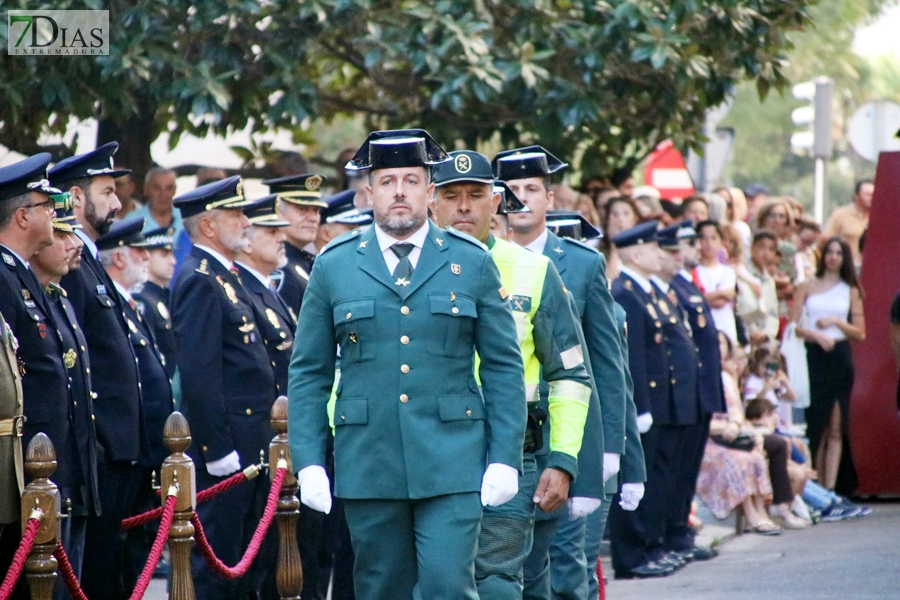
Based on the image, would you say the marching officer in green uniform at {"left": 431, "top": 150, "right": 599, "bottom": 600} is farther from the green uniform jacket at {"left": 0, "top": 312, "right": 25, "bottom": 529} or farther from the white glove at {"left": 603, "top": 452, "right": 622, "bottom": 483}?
the green uniform jacket at {"left": 0, "top": 312, "right": 25, "bottom": 529}

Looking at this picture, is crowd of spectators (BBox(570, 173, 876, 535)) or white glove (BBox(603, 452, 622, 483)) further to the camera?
crowd of spectators (BBox(570, 173, 876, 535))

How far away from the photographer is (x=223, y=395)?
25.4ft

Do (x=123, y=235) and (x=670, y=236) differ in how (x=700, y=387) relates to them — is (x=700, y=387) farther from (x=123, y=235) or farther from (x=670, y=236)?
(x=123, y=235)

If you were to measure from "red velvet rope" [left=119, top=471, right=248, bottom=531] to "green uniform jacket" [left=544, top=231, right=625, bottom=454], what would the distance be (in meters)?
1.74

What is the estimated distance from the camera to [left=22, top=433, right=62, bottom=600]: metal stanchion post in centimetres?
546

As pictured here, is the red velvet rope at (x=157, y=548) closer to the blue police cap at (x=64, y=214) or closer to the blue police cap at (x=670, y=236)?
the blue police cap at (x=64, y=214)

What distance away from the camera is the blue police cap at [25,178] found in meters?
6.38

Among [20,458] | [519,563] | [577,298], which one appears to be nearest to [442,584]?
[519,563]

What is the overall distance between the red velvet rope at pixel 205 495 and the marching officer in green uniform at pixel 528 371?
1.82 meters

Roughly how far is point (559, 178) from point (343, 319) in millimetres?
7247

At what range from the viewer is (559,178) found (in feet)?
41.1

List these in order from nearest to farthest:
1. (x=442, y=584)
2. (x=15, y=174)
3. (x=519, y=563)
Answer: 1. (x=442, y=584)
2. (x=519, y=563)
3. (x=15, y=174)

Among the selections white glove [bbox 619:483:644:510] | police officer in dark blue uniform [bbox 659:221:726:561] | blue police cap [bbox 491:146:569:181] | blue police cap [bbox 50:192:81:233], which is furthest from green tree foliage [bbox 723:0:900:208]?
blue police cap [bbox 50:192:81:233]

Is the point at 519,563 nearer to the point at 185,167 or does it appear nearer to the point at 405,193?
the point at 405,193
